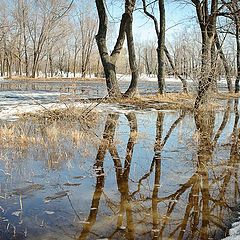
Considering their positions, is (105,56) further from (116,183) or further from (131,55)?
→ (116,183)

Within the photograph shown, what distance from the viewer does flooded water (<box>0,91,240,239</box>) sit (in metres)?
3.76

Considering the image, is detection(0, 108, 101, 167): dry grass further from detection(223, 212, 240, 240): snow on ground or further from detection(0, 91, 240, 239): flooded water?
detection(223, 212, 240, 240): snow on ground

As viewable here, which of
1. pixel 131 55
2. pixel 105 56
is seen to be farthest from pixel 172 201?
pixel 131 55

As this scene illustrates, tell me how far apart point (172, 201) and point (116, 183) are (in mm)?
957

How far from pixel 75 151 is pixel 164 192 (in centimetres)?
263

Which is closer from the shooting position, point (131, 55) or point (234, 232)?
point (234, 232)

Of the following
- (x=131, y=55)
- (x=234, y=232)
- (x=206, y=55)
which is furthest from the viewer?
(x=131, y=55)

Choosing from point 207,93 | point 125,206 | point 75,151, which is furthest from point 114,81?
point 125,206

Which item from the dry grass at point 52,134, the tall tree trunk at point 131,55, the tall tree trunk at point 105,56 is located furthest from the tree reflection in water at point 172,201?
the tall tree trunk at point 131,55

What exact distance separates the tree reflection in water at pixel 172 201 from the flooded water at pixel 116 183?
1cm

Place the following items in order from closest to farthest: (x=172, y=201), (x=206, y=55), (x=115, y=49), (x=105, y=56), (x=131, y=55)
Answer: (x=172, y=201), (x=206, y=55), (x=105, y=56), (x=115, y=49), (x=131, y=55)

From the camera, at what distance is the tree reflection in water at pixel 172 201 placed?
368 centimetres

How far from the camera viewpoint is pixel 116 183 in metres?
5.16

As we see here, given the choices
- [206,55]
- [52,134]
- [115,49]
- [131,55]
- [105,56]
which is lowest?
[52,134]
